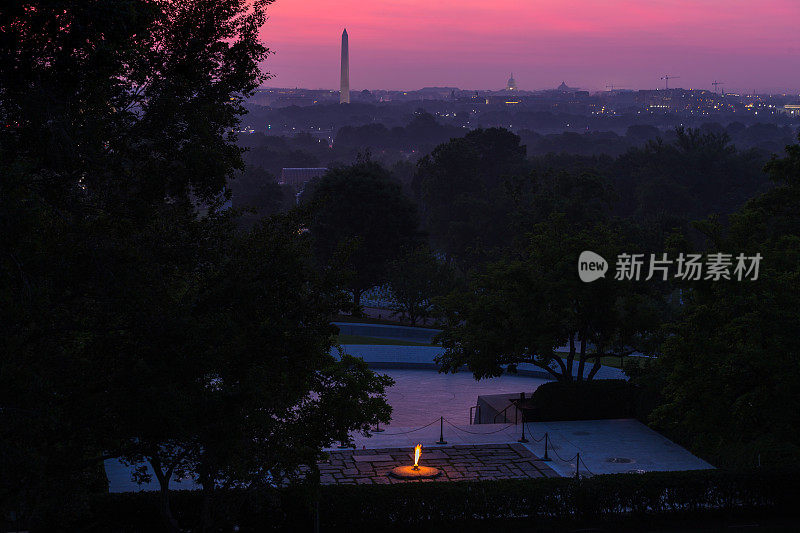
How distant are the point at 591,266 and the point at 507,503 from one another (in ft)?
42.4

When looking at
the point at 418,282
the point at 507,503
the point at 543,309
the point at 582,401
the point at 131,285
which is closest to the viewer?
the point at 131,285

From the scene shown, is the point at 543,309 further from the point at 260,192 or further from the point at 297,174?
the point at 297,174

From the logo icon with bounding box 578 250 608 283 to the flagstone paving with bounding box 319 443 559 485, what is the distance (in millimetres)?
6872

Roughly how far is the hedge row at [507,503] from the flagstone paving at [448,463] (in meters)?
3.70

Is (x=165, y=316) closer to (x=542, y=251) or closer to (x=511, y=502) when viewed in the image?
(x=511, y=502)

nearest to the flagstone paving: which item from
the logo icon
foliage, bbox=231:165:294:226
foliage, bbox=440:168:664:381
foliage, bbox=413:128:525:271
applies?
foliage, bbox=440:168:664:381

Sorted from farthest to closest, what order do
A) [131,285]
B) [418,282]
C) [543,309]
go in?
[418,282] → [543,309] → [131,285]

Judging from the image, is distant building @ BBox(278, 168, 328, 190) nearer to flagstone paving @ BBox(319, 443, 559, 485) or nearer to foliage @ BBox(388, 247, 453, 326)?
foliage @ BBox(388, 247, 453, 326)

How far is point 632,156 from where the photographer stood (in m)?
102

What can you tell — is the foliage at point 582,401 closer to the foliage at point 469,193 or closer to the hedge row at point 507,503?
the hedge row at point 507,503

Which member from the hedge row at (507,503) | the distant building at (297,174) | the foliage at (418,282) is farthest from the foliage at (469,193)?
the distant building at (297,174)

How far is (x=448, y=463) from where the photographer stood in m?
25.8

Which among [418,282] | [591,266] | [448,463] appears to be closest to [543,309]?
[591,266]

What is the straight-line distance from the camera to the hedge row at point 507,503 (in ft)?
60.8
